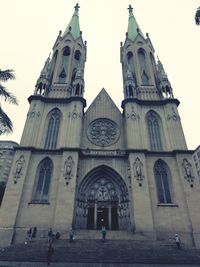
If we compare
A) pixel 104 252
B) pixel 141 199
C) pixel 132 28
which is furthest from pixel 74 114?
pixel 132 28

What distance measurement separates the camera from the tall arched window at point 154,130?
24141mm

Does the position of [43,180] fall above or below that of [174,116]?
below

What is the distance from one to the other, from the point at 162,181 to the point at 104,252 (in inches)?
400

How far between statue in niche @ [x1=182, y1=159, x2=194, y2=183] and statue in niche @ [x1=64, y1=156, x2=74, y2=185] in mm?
11043

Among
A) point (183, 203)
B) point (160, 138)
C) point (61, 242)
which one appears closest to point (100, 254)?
point (61, 242)

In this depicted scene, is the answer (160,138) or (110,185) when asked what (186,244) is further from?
(160,138)

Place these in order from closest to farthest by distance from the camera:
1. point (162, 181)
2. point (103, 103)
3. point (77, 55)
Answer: point (162, 181), point (103, 103), point (77, 55)

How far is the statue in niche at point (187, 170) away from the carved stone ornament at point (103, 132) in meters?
7.76

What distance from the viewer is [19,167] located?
2106cm

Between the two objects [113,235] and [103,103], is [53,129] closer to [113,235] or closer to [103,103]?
[103,103]

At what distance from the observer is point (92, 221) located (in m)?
20.8

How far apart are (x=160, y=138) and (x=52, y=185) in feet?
42.0

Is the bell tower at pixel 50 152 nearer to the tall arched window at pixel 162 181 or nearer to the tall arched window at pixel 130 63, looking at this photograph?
the tall arched window at pixel 130 63

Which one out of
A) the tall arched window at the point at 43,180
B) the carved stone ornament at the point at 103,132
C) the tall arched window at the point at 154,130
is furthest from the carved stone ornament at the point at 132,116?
the tall arched window at the point at 43,180
